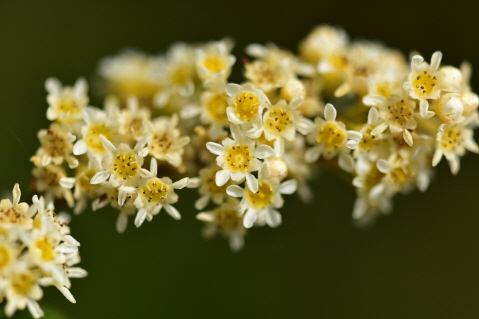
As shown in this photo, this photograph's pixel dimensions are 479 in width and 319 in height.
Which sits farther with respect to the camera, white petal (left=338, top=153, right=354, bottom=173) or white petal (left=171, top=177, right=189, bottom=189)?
white petal (left=338, top=153, right=354, bottom=173)

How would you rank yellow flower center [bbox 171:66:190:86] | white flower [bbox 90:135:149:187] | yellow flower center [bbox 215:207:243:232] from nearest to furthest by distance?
1. white flower [bbox 90:135:149:187]
2. yellow flower center [bbox 215:207:243:232]
3. yellow flower center [bbox 171:66:190:86]

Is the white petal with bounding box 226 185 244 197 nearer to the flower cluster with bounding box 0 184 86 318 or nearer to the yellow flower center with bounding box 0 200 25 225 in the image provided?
the flower cluster with bounding box 0 184 86 318

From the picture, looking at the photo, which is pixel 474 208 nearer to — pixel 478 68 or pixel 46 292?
pixel 478 68

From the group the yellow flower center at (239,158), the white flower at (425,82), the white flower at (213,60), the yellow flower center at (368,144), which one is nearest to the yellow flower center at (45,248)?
the yellow flower center at (239,158)

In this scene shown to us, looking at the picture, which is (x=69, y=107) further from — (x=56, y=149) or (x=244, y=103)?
(x=244, y=103)

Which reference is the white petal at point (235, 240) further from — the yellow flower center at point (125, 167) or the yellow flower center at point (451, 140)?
the yellow flower center at point (451, 140)

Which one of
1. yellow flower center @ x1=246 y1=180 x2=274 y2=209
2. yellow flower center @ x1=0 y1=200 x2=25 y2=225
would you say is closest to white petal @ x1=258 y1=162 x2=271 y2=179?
yellow flower center @ x1=246 y1=180 x2=274 y2=209

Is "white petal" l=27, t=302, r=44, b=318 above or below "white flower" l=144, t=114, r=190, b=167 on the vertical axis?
below

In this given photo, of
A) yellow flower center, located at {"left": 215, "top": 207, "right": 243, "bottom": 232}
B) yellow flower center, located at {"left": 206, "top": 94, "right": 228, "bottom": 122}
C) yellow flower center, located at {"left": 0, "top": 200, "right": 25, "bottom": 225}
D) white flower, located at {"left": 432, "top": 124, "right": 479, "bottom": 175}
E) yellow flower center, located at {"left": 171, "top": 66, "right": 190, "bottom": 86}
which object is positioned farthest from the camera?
yellow flower center, located at {"left": 171, "top": 66, "right": 190, "bottom": 86}
